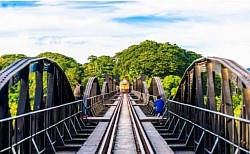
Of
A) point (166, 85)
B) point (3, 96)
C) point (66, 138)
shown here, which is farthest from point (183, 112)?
point (166, 85)

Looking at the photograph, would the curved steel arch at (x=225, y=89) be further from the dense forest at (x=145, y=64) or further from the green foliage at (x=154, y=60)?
the green foliage at (x=154, y=60)

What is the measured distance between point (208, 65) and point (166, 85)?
327ft

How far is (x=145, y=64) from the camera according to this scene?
14100 cm

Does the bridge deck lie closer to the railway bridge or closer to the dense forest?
the railway bridge

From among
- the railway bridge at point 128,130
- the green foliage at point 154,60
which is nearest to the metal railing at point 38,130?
the railway bridge at point 128,130

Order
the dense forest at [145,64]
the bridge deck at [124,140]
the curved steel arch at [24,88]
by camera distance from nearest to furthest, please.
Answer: the curved steel arch at [24,88] < the bridge deck at [124,140] < the dense forest at [145,64]

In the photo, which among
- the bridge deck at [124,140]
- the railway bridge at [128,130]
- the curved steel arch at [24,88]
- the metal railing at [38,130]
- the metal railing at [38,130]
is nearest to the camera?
the metal railing at [38,130]

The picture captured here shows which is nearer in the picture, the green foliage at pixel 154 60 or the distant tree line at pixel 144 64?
the distant tree line at pixel 144 64

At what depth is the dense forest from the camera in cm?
12938

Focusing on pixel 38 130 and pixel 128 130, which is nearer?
pixel 38 130

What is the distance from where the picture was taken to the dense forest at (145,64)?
129 m

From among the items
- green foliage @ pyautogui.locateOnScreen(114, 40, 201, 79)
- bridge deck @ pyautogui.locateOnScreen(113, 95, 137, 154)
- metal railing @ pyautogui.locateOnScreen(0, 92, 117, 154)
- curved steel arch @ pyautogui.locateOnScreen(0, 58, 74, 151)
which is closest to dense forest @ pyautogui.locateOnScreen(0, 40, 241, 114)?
green foliage @ pyautogui.locateOnScreen(114, 40, 201, 79)

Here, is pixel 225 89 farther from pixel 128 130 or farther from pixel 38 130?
pixel 128 130

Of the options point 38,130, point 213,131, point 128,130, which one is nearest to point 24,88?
point 38,130
